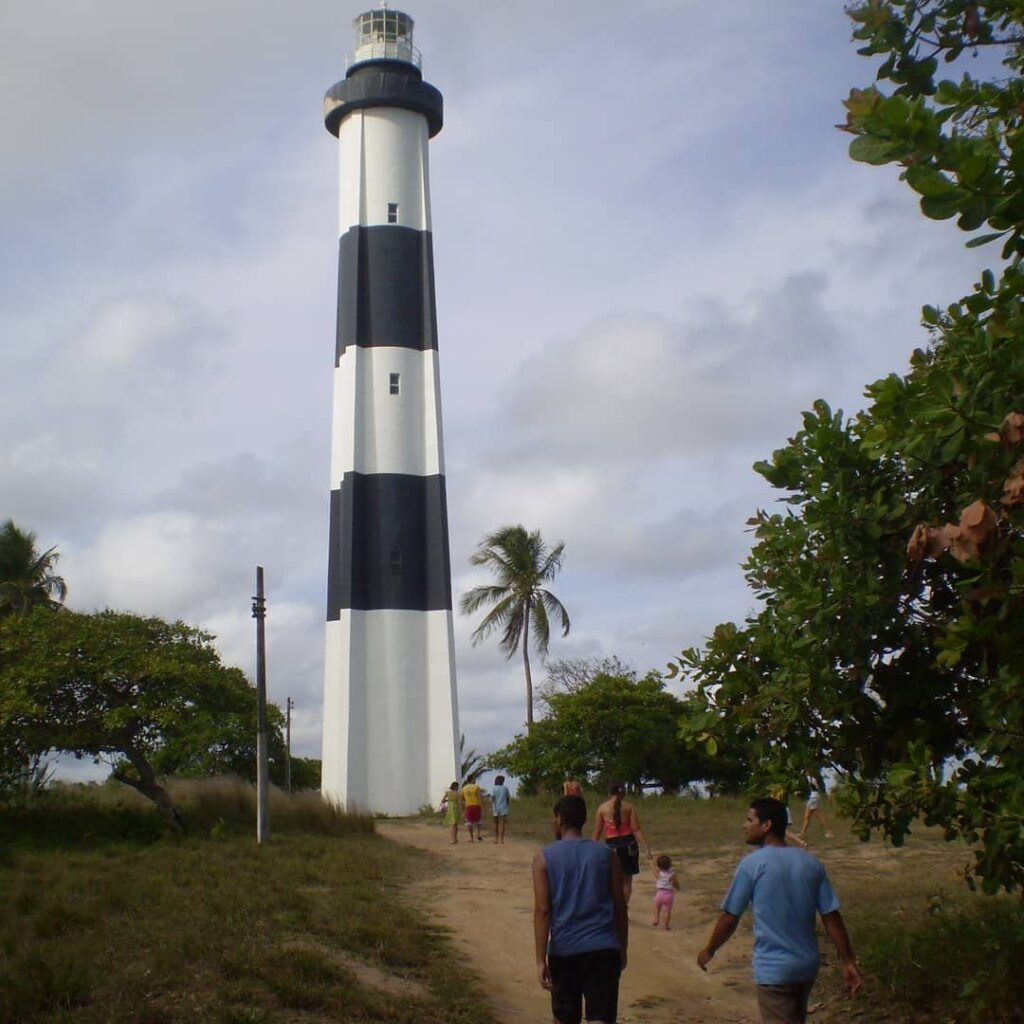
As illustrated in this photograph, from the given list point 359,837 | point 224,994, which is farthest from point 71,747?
point 224,994

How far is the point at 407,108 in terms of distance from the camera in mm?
33719

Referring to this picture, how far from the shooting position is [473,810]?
24.1 m

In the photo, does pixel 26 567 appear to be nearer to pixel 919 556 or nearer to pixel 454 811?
pixel 454 811

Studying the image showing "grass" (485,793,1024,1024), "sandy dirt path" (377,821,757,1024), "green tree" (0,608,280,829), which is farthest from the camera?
"green tree" (0,608,280,829)

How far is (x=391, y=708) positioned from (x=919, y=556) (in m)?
25.3

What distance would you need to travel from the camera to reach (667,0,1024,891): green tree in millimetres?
5770

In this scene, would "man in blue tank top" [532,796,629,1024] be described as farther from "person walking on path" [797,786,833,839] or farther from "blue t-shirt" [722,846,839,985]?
"person walking on path" [797,786,833,839]

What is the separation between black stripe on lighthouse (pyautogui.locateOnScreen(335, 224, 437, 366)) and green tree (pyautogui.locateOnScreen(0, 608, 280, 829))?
429 inches

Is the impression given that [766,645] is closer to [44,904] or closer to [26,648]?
[44,904]

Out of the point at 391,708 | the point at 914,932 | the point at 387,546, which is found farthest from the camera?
the point at 387,546

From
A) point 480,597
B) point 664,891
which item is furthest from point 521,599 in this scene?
point 664,891

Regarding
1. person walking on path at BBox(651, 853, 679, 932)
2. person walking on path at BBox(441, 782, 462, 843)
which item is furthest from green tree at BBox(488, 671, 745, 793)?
person walking on path at BBox(651, 853, 679, 932)

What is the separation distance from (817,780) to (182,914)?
6.61 meters

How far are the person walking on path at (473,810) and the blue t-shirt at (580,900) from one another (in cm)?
1786
